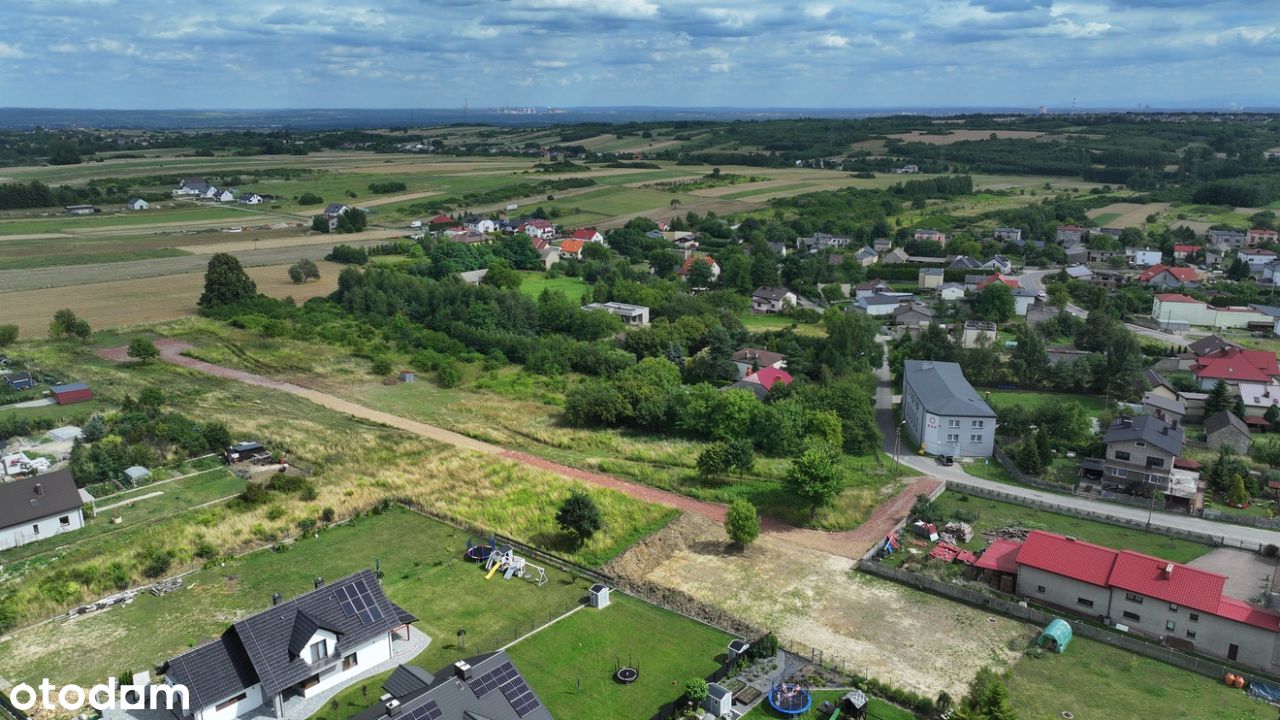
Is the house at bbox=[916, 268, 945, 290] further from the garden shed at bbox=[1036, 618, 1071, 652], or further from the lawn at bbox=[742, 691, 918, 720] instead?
the lawn at bbox=[742, 691, 918, 720]

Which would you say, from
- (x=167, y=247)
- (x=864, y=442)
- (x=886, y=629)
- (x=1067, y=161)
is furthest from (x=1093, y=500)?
(x=1067, y=161)

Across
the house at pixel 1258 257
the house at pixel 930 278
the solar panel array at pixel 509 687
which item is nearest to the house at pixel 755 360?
the house at pixel 930 278

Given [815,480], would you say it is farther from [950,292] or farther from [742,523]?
[950,292]

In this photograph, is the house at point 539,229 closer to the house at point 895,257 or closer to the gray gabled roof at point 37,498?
the house at point 895,257

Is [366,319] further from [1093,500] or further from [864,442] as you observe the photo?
[1093,500]

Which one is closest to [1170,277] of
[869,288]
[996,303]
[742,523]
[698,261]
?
[996,303]
